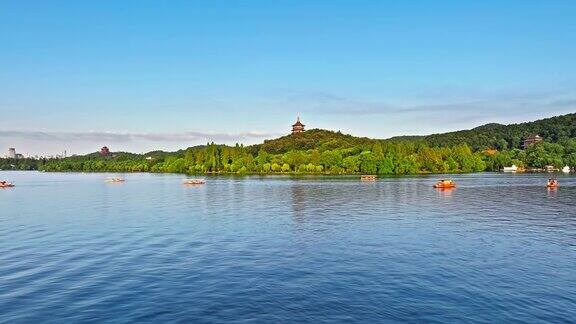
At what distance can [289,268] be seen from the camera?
3662cm

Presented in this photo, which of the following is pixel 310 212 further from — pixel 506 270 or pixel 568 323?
pixel 568 323

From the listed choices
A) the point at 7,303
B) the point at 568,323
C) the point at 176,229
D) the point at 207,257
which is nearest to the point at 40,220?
the point at 176,229

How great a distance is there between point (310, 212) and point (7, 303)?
167 ft

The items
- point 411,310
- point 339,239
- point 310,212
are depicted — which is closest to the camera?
point 411,310

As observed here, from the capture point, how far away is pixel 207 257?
40.9 meters

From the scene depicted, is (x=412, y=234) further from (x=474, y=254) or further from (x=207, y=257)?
(x=207, y=257)

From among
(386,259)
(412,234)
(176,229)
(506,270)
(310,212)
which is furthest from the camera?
(310,212)

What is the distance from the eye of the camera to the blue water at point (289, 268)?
1046 inches

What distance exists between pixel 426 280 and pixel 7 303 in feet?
85.8

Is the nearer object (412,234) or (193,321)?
(193,321)

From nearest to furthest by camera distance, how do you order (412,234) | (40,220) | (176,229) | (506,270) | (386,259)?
(506,270), (386,259), (412,234), (176,229), (40,220)

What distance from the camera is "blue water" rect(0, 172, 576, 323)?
2658cm

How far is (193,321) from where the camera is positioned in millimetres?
24922

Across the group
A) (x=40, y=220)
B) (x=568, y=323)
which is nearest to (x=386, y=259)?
(x=568, y=323)
